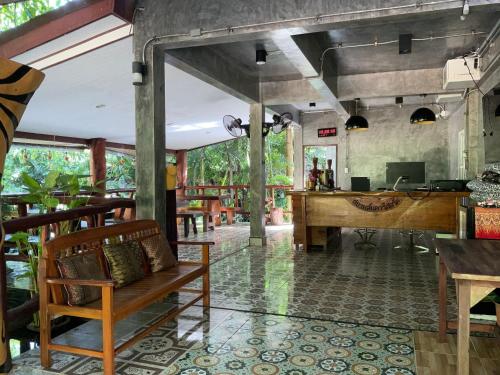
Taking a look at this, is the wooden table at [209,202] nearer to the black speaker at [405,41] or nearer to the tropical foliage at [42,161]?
the tropical foliage at [42,161]

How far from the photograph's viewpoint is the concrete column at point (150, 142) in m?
4.00

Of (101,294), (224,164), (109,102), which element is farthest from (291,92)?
(224,164)

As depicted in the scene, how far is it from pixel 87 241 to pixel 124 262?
Result: 0.33 metres

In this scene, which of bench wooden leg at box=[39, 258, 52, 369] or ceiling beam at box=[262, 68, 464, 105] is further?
ceiling beam at box=[262, 68, 464, 105]

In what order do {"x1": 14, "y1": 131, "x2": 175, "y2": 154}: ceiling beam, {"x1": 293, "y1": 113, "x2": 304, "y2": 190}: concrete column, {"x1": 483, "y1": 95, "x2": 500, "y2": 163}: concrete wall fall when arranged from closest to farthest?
{"x1": 483, "y1": 95, "x2": 500, "y2": 163}: concrete wall < {"x1": 14, "y1": 131, "x2": 175, "y2": 154}: ceiling beam < {"x1": 293, "y1": 113, "x2": 304, "y2": 190}: concrete column

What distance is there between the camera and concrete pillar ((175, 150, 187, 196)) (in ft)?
40.0

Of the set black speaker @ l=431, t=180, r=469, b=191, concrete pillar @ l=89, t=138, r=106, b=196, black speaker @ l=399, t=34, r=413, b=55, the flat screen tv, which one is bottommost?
black speaker @ l=431, t=180, r=469, b=191

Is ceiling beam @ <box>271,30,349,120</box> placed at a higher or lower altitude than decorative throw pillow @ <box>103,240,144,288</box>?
higher

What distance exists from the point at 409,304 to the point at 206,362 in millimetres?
2113

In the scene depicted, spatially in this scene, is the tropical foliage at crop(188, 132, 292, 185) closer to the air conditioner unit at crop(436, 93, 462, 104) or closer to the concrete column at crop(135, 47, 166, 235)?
the air conditioner unit at crop(436, 93, 462, 104)

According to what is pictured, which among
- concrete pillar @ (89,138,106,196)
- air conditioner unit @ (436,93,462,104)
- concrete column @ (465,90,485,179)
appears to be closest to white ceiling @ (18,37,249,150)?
concrete pillar @ (89,138,106,196)

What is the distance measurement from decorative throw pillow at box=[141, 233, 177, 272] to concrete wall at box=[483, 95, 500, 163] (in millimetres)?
4639

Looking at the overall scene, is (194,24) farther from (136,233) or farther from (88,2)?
(136,233)

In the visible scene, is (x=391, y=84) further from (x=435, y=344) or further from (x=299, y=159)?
(x=435, y=344)
